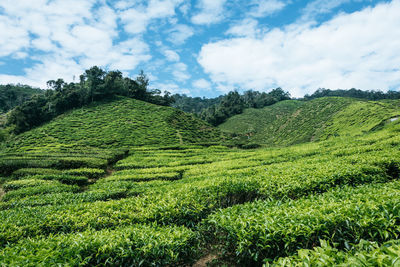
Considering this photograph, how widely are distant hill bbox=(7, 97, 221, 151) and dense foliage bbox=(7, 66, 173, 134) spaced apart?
3.26m

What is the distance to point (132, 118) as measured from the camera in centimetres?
4403

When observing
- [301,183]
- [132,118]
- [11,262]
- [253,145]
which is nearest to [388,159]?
[301,183]

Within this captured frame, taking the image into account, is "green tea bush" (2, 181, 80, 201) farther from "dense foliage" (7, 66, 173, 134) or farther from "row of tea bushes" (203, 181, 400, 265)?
"dense foliage" (7, 66, 173, 134)

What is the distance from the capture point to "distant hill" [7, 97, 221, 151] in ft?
113

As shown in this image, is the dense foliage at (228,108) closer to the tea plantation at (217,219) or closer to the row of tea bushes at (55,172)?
the tea plantation at (217,219)

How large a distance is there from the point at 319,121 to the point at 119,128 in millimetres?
45933

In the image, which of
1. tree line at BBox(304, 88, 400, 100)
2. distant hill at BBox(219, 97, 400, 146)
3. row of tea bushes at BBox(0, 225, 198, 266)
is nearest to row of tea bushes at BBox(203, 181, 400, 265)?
row of tea bushes at BBox(0, 225, 198, 266)

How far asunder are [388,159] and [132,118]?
43296mm

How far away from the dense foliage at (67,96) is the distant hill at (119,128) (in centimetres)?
326

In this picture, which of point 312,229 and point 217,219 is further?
point 217,219

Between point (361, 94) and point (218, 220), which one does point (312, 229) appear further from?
point (361, 94)

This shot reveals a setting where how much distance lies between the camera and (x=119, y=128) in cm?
3897

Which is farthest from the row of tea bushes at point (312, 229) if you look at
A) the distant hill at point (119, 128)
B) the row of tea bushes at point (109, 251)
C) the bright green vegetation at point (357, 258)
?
the distant hill at point (119, 128)

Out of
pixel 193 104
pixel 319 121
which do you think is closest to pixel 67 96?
pixel 319 121
